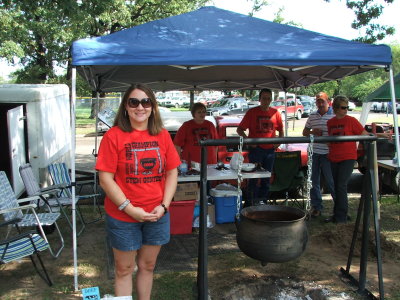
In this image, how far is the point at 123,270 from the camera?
269cm

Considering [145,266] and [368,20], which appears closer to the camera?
[145,266]

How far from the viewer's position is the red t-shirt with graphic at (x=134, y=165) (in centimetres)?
247

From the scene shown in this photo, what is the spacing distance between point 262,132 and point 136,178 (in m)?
3.49

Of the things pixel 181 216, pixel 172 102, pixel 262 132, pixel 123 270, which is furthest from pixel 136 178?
pixel 172 102

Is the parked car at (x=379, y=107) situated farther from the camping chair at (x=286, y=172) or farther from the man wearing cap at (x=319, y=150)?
the camping chair at (x=286, y=172)

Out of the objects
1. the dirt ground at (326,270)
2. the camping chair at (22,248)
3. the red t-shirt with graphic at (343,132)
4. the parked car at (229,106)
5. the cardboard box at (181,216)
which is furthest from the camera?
the parked car at (229,106)

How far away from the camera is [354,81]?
60.1 m

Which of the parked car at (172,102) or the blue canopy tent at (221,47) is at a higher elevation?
the parked car at (172,102)

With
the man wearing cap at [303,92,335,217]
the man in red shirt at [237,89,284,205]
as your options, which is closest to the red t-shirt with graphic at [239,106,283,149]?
the man in red shirt at [237,89,284,205]

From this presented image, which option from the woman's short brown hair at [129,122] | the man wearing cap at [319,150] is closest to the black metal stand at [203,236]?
the woman's short brown hair at [129,122]

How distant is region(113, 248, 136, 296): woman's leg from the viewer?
2641 mm

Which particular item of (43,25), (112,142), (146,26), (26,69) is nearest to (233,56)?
(146,26)

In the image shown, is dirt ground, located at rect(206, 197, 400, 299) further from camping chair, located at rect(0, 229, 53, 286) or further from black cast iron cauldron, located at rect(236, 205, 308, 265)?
camping chair, located at rect(0, 229, 53, 286)

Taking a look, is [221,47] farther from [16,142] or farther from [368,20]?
[368,20]
